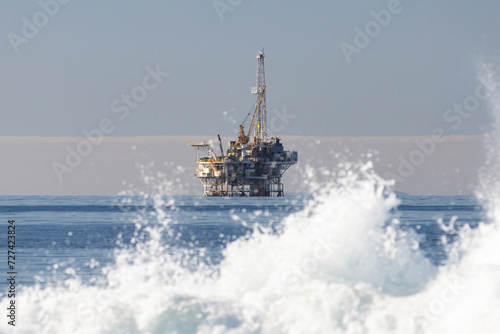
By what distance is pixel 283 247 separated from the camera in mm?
30500

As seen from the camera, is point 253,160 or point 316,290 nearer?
point 316,290

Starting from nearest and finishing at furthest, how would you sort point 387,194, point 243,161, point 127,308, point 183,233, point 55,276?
point 127,308
point 387,194
point 55,276
point 183,233
point 243,161

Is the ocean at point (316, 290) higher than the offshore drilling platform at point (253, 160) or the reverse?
the reverse

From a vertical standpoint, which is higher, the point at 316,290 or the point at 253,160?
the point at 253,160

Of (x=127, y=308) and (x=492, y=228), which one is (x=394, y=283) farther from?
(x=127, y=308)

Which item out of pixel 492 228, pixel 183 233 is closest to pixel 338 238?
pixel 492 228

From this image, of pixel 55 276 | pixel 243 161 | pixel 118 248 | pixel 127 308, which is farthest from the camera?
pixel 243 161

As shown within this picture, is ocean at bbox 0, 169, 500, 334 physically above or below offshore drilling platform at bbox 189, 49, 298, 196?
below

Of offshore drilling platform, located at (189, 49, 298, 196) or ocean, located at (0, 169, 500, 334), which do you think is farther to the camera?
offshore drilling platform, located at (189, 49, 298, 196)

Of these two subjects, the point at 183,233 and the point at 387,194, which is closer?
the point at 387,194

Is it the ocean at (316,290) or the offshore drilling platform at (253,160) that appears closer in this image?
the ocean at (316,290)

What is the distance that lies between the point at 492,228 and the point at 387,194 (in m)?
3.81

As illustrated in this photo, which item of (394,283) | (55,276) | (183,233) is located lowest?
(394,283)

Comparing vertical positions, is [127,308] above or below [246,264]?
below
